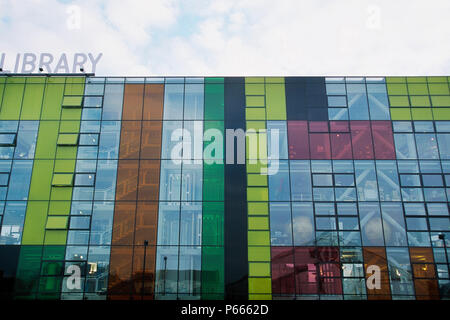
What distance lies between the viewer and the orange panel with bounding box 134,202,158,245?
32094mm

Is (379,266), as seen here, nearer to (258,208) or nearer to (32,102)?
(258,208)

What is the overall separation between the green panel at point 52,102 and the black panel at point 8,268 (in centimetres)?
1227

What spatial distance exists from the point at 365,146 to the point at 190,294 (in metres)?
20.3

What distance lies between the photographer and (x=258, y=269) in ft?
103

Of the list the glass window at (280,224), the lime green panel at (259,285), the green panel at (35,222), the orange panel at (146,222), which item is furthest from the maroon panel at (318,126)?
the green panel at (35,222)

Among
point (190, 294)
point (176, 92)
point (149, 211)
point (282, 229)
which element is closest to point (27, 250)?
point (149, 211)

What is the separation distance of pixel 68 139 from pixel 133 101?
6934 millimetres

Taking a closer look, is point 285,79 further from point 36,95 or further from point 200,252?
point 36,95

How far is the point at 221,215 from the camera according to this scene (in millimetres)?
32688

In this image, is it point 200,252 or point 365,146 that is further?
point 365,146

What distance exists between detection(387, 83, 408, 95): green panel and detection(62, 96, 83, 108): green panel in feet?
97.0

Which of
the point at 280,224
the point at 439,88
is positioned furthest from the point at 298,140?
the point at 439,88

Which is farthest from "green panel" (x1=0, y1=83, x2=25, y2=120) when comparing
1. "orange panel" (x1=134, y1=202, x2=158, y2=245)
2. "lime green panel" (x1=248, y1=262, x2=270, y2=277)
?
"lime green panel" (x1=248, y1=262, x2=270, y2=277)
